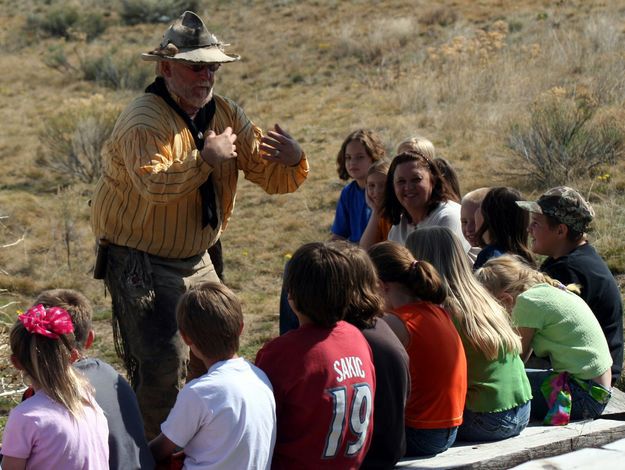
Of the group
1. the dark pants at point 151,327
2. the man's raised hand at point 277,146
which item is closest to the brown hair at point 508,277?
the man's raised hand at point 277,146


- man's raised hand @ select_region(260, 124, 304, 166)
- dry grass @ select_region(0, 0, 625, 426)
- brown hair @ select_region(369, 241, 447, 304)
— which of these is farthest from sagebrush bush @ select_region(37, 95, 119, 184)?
brown hair @ select_region(369, 241, 447, 304)

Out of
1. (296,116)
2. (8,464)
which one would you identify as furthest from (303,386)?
(296,116)

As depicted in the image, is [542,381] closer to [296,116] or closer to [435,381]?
[435,381]

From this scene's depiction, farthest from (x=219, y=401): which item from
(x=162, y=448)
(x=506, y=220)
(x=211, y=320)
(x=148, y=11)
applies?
(x=148, y=11)

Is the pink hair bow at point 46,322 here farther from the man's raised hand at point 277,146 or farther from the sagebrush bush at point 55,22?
the sagebrush bush at point 55,22

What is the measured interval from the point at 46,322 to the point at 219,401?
63cm

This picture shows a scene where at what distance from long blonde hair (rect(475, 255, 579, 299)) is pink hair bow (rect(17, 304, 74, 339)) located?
219 centimetres

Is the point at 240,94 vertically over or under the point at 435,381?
under

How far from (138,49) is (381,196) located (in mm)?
18974

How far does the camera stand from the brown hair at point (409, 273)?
406cm

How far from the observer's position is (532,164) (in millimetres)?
10688

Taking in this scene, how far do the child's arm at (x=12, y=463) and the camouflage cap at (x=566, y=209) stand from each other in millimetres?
2874

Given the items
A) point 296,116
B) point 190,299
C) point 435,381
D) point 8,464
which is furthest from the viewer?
point 296,116

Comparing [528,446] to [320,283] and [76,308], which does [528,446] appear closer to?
[320,283]
